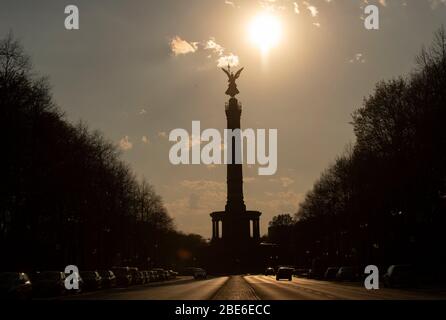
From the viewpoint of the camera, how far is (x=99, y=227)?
73438 mm

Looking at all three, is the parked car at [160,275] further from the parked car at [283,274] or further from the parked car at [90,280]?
the parked car at [90,280]

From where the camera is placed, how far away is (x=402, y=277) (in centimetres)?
Answer: 4884

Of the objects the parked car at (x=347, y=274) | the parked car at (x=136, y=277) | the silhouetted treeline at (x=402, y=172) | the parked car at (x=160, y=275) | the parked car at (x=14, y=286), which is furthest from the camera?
the parked car at (x=160, y=275)

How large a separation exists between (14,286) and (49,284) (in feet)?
25.2

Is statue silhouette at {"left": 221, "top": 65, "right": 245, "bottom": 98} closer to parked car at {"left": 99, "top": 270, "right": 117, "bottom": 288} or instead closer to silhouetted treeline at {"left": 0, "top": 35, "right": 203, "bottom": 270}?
silhouetted treeline at {"left": 0, "top": 35, "right": 203, "bottom": 270}

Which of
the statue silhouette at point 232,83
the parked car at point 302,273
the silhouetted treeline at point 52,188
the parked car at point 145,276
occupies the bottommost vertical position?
the parked car at point 302,273

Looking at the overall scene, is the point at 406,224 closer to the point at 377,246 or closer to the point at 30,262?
the point at 377,246


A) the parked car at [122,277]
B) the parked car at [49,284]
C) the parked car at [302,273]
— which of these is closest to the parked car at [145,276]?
the parked car at [122,277]

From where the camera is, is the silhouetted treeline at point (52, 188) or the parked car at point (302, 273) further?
the parked car at point (302, 273)

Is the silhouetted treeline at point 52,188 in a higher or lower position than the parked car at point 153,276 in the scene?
higher

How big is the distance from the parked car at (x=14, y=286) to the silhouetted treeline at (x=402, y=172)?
28.2 meters

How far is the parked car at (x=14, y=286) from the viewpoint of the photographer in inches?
1309

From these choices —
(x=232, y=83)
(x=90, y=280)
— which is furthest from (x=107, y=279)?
(x=232, y=83)

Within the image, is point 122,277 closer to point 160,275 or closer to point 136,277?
point 136,277
